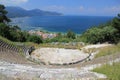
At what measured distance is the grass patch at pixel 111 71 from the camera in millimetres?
9118

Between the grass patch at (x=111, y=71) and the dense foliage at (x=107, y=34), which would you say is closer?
the grass patch at (x=111, y=71)

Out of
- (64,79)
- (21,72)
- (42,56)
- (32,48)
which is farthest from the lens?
(32,48)

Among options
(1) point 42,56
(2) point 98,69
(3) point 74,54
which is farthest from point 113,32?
(2) point 98,69

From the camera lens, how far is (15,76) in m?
9.41

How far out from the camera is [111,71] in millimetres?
9797

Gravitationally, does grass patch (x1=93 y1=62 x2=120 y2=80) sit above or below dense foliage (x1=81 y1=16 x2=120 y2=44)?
Answer: above

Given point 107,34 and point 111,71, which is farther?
point 107,34

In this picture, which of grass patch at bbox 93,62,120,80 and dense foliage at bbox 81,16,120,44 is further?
dense foliage at bbox 81,16,120,44

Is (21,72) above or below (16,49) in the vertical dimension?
above

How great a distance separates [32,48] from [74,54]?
549 cm

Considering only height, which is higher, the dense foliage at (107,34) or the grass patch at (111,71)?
the grass patch at (111,71)

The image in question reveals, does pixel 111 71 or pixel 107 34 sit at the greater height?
pixel 111 71

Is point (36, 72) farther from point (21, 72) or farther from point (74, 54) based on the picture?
point (74, 54)

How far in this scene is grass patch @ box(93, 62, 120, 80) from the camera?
912 centimetres
